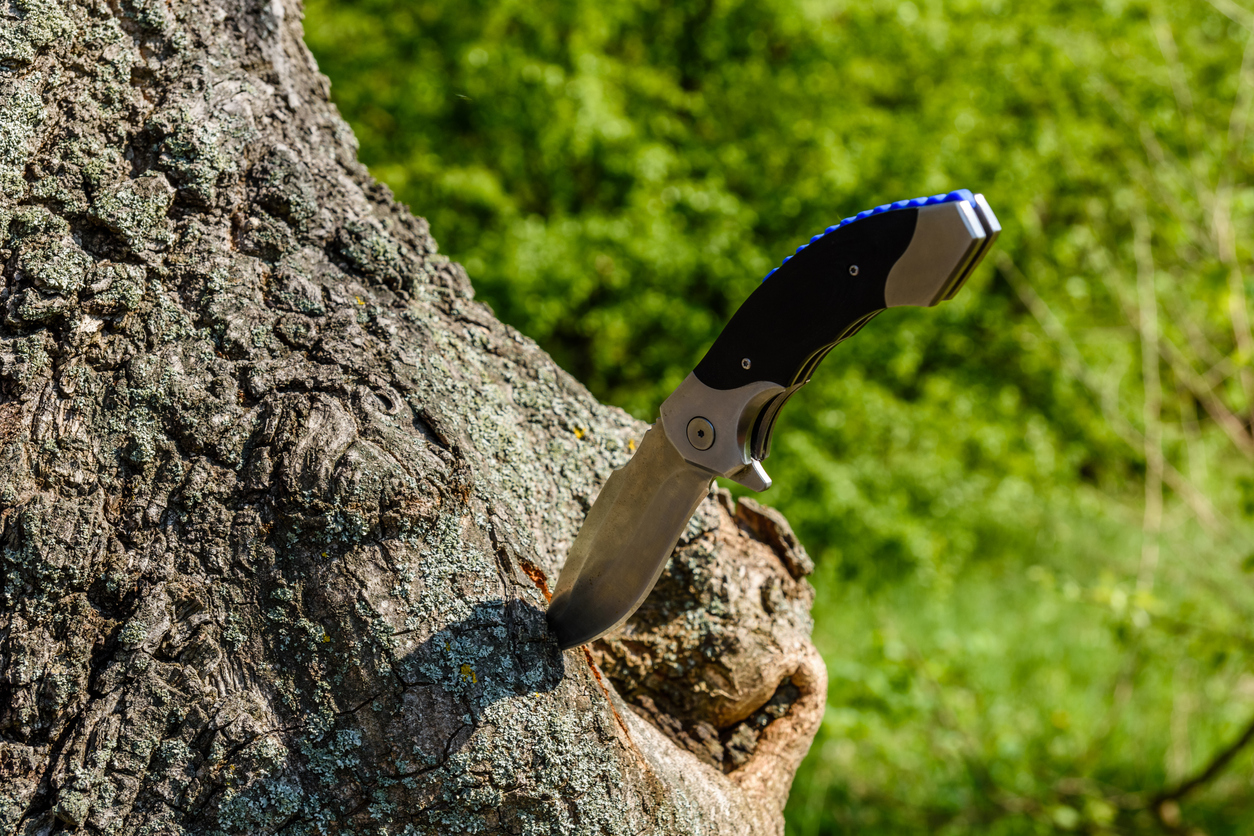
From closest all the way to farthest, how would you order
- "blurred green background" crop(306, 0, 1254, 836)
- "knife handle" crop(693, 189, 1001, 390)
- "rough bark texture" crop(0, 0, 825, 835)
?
"knife handle" crop(693, 189, 1001, 390)
"rough bark texture" crop(0, 0, 825, 835)
"blurred green background" crop(306, 0, 1254, 836)

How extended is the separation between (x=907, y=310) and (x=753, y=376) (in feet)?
15.0

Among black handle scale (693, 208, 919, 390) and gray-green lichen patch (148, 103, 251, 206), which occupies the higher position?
black handle scale (693, 208, 919, 390)

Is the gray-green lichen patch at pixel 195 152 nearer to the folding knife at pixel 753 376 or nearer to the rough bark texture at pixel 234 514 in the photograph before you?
the rough bark texture at pixel 234 514

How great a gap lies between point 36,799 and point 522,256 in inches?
143

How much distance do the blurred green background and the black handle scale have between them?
2.82 m

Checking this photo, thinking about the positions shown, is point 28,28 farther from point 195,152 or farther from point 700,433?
point 700,433

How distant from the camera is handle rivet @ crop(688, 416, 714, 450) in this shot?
3.92 ft

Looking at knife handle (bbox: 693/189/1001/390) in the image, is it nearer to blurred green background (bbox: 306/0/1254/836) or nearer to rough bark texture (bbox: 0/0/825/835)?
rough bark texture (bbox: 0/0/825/835)

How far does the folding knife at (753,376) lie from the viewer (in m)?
0.99

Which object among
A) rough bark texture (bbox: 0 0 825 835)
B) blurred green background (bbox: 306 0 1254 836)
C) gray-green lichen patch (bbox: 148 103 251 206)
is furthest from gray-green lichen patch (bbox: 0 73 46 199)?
blurred green background (bbox: 306 0 1254 836)

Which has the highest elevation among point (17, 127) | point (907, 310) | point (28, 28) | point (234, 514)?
point (907, 310)

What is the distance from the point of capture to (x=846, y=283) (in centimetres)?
107

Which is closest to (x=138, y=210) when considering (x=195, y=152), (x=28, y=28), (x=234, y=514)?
(x=195, y=152)

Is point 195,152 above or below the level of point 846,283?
below
